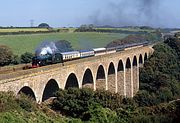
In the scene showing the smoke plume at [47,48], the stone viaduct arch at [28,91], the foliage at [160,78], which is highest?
the stone viaduct arch at [28,91]

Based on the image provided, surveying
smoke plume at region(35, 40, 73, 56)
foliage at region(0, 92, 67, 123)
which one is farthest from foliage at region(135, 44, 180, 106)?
foliage at region(0, 92, 67, 123)

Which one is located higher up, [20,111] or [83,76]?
[20,111]

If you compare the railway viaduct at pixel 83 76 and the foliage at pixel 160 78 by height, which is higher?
the railway viaduct at pixel 83 76

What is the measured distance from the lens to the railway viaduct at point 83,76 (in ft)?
72.4

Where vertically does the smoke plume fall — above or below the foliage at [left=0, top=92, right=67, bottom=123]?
below

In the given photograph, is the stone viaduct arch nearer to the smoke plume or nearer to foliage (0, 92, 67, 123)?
foliage (0, 92, 67, 123)

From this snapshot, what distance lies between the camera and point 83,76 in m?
33.3

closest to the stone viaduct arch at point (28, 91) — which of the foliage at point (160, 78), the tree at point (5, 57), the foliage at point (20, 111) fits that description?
the foliage at point (20, 111)

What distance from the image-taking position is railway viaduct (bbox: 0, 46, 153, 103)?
2207 centimetres

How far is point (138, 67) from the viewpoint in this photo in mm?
57750

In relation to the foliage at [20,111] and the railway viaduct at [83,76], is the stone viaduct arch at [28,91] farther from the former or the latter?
the foliage at [20,111]

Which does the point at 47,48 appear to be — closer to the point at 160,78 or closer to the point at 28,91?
the point at 160,78

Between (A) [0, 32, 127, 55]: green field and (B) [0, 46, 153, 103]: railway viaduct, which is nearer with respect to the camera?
(B) [0, 46, 153, 103]: railway viaduct

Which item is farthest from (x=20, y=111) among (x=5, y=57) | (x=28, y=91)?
(x=5, y=57)
